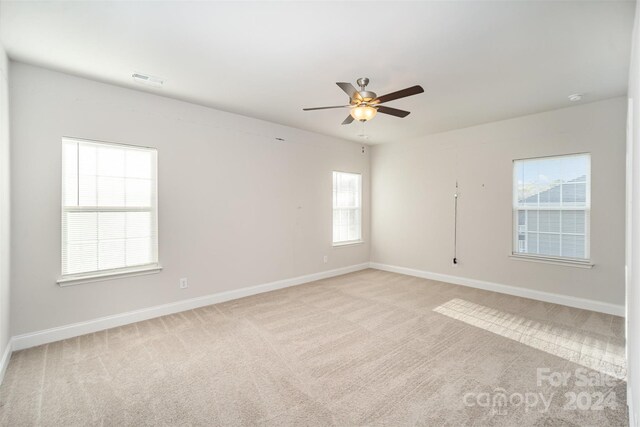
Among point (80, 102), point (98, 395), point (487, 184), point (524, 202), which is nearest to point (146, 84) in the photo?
point (80, 102)

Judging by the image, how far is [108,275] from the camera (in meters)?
3.36

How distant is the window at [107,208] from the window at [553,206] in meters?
5.35

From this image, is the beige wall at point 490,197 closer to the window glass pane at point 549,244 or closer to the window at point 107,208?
the window glass pane at point 549,244

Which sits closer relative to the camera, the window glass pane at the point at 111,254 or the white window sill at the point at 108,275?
the white window sill at the point at 108,275

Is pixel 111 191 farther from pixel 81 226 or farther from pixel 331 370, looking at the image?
pixel 331 370

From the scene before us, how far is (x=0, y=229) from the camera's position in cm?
246

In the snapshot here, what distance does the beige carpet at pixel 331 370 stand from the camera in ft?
6.56

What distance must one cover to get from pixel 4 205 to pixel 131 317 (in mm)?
1699

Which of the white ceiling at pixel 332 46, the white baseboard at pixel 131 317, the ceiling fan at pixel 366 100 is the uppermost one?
the white ceiling at pixel 332 46

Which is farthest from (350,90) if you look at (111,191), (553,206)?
(553,206)

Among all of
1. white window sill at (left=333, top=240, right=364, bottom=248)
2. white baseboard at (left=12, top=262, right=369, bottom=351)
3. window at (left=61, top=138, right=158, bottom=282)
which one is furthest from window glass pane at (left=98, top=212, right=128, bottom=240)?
white window sill at (left=333, top=240, right=364, bottom=248)

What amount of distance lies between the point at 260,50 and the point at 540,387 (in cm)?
362

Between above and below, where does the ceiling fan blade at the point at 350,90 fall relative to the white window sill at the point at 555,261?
above

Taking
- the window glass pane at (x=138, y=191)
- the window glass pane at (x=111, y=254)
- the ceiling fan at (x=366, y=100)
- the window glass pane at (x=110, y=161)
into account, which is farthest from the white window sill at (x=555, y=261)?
the window glass pane at (x=110, y=161)
